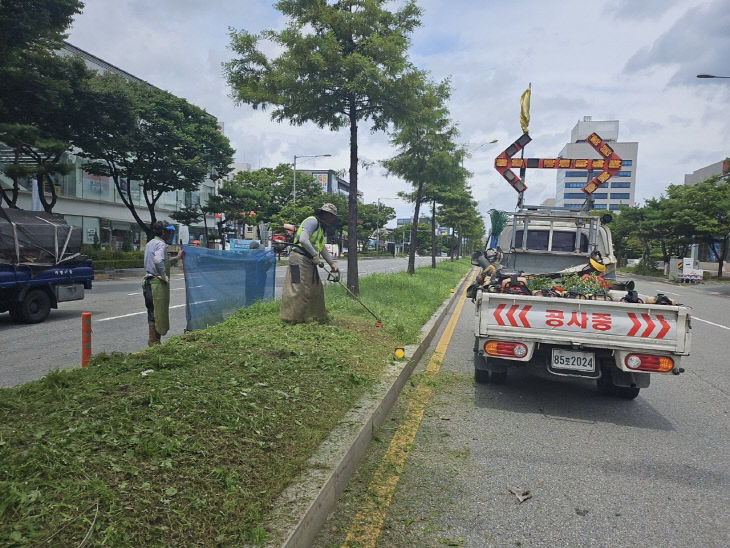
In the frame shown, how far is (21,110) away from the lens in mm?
16344

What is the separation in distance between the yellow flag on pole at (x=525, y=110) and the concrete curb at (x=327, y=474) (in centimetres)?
572

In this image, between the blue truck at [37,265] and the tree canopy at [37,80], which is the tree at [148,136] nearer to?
the tree canopy at [37,80]

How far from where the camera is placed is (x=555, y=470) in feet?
12.3

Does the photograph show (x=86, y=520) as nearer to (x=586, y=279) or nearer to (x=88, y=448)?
(x=88, y=448)

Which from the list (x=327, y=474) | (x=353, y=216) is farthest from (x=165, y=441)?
(x=353, y=216)

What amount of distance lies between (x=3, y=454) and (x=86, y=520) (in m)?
0.70

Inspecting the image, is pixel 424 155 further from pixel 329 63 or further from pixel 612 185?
pixel 612 185

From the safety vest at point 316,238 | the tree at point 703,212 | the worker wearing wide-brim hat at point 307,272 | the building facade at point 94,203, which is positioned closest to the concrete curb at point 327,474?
the worker wearing wide-brim hat at point 307,272

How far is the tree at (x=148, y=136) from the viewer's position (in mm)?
19266

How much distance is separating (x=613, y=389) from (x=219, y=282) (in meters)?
5.59

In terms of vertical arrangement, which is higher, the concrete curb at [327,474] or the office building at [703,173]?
the office building at [703,173]

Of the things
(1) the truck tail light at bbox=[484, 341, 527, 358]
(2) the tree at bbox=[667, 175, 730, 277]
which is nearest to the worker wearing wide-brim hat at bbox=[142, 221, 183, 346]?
(1) the truck tail light at bbox=[484, 341, 527, 358]

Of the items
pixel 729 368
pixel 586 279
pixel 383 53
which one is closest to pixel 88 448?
pixel 586 279

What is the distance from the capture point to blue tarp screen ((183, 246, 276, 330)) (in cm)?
740
